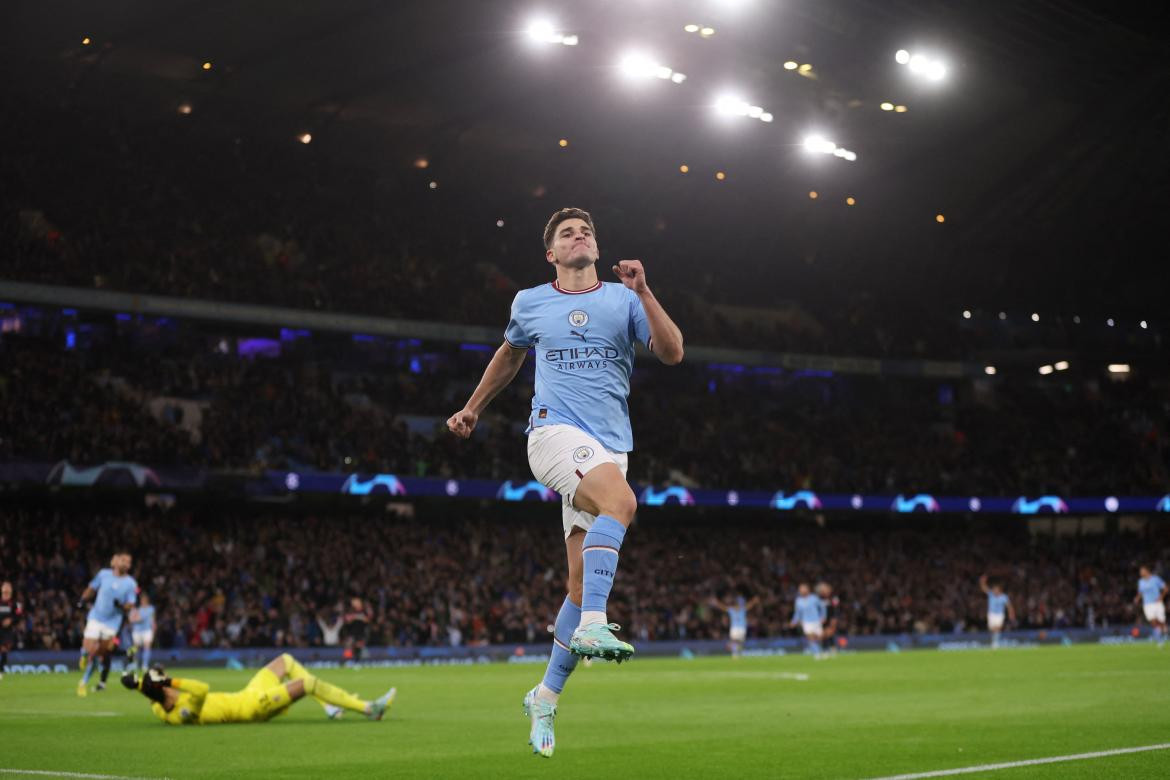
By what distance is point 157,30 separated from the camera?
127 feet

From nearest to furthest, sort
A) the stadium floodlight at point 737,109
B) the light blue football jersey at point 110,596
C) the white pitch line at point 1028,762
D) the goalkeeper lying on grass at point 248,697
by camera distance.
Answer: the white pitch line at point 1028,762 → the goalkeeper lying on grass at point 248,697 → the light blue football jersey at point 110,596 → the stadium floodlight at point 737,109

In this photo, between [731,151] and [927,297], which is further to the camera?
[927,297]

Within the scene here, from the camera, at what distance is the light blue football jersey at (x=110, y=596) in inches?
894

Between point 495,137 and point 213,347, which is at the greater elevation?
point 495,137

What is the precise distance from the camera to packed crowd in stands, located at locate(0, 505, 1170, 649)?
112ft

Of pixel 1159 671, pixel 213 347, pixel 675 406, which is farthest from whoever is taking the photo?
pixel 675 406

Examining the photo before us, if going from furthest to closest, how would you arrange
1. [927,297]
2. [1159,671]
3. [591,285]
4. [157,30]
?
[927,297] < [157,30] < [1159,671] < [591,285]

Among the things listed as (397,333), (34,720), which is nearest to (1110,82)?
(397,333)

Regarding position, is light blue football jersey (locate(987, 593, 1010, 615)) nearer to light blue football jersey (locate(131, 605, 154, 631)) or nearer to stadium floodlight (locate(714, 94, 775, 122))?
stadium floodlight (locate(714, 94, 775, 122))

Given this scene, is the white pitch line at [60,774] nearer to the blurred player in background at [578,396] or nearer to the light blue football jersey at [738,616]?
the blurred player in background at [578,396]

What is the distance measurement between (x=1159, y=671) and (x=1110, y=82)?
79.4 ft

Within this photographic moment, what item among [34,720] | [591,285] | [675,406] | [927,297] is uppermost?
[927,297]

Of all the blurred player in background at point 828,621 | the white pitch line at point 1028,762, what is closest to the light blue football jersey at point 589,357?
the white pitch line at point 1028,762

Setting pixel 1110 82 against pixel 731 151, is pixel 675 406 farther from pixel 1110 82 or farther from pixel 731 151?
pixel 1110 82
